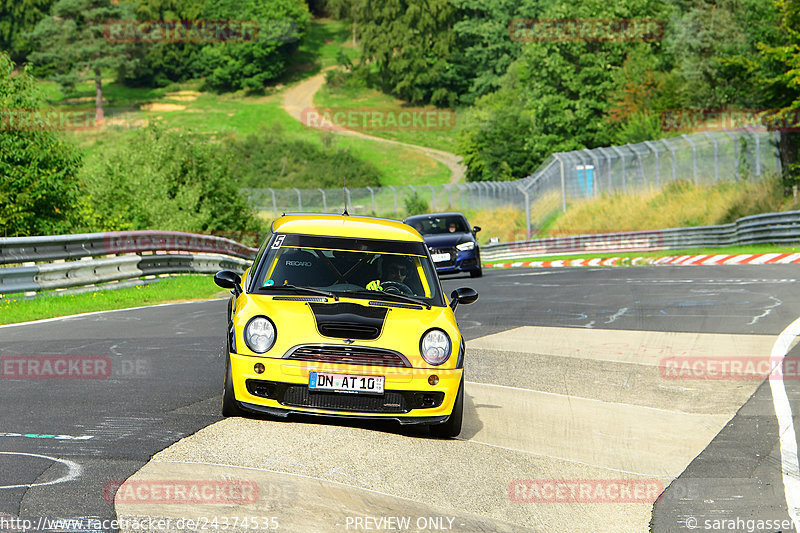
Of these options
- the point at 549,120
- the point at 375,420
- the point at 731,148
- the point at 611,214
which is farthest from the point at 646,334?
the point at 549,120

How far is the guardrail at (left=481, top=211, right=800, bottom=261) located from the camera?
30.8 meters

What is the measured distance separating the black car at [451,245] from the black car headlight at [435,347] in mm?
16630

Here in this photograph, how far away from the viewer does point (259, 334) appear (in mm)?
7301

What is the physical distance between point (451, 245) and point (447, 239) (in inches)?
7.4

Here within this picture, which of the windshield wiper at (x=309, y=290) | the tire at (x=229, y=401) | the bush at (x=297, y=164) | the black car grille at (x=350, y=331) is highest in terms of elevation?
the windshield wiper at (x=309, y=290)

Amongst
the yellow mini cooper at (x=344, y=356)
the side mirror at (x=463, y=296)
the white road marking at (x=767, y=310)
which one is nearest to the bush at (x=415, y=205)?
the white road marking at (x=767, y=310)

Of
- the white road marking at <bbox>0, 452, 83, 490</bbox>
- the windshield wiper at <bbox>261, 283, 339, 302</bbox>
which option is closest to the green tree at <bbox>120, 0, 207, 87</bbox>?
the windshield wiper at <bbox>261, 283, 339, 302</bbox>

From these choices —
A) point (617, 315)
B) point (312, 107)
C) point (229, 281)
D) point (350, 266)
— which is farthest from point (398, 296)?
point (312, 107)

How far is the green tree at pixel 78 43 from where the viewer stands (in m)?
134

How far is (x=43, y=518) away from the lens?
4.68m

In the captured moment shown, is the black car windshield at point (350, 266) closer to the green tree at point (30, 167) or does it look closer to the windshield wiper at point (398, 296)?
the windshield wiper at point (398, 296)

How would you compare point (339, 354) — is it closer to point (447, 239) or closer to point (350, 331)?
point (350, 331)

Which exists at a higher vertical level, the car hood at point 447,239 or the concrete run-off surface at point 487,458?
the concrete run-off surface at point 487,458

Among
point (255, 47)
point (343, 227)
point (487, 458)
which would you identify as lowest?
point (487, 458)
